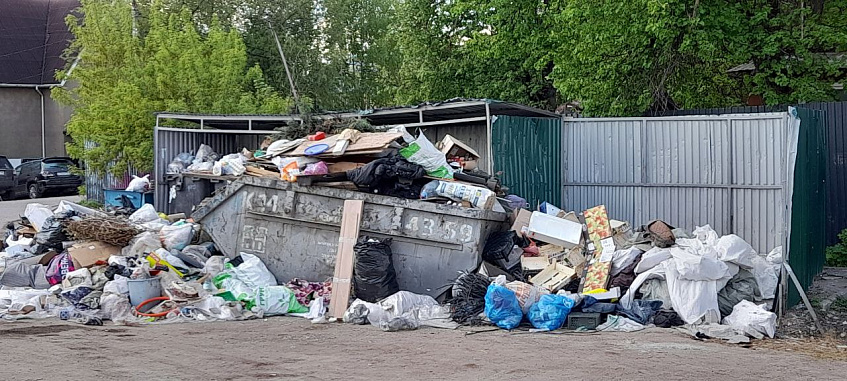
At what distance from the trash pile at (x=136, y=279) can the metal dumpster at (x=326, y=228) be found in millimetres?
256

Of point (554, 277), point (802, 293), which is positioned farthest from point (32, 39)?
point (802, 293)

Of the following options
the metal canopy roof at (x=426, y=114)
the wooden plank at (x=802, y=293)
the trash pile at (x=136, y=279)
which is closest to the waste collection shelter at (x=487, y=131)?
the metal canopy roof at (x=426, y=114)

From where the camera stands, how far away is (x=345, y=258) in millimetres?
9766

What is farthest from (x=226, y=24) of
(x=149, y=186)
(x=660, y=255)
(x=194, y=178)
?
(x=660, y=255)

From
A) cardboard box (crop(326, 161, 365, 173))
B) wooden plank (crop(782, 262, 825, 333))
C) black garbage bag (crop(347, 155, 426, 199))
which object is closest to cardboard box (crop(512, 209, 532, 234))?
black garbage bag (crop(347, 155, 426, 199))

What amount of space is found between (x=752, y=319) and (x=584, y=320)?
1.61 m

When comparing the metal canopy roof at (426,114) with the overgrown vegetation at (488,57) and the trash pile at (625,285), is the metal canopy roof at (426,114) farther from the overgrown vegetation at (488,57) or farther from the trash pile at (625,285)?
the trash pile at (625,285)

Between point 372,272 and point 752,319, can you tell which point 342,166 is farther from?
point 752,319

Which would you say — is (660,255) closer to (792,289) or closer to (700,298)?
(700,298)

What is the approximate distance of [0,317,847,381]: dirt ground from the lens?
6.67m

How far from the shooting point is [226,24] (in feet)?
87.7

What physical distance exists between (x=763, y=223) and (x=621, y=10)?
4714 millimetres

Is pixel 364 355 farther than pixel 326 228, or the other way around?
pixel 326 228

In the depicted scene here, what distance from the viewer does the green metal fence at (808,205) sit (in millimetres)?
9382
